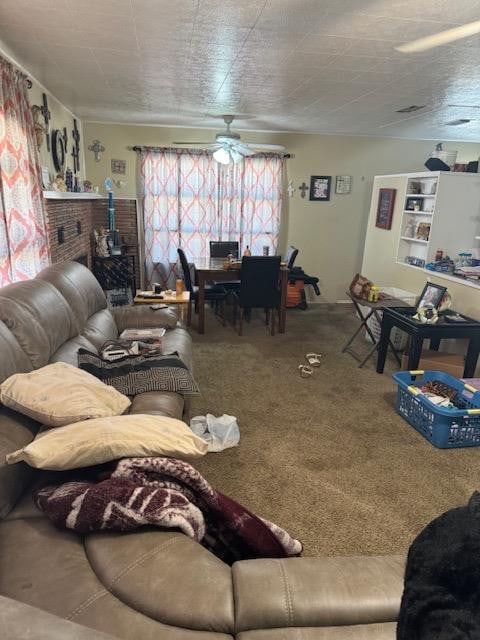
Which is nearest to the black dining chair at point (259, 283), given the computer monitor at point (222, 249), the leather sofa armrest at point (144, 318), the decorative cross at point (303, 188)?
the computer monitor at point (222, 249)

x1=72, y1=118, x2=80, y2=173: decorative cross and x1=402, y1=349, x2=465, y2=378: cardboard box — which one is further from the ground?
x1=72, y1=118, x2=80, y2=173: decorative cross

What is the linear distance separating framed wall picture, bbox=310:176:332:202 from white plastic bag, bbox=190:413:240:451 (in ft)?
13.3

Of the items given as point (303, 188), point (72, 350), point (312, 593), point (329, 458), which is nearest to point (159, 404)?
point (72, 350)

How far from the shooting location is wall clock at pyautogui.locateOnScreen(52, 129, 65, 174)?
12.7 ft

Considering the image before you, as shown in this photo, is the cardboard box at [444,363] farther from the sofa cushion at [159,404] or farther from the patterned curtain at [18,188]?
the patterned curtain at [18,188]

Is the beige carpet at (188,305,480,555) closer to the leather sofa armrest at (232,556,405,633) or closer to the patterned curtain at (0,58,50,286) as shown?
the leather sofa armrest at (232,556,405,633)

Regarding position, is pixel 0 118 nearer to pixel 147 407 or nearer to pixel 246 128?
pixel 147 407

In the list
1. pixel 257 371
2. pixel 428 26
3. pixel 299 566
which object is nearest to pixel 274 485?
pixel 299 566

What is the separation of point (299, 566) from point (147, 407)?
114cm

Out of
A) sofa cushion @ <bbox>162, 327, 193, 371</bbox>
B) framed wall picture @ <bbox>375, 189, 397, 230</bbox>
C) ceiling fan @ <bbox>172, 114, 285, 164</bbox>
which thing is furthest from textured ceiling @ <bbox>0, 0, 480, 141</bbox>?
sofa cushion @ <bbox>162, 327, 193, 371</bbox>

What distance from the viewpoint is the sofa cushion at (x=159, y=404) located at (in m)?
2.04

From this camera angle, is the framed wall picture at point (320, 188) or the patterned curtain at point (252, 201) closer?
the patterned curtain at point (252, 201)

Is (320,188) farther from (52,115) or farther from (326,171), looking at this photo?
(52,115)

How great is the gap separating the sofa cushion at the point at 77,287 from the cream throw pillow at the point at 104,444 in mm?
1447
